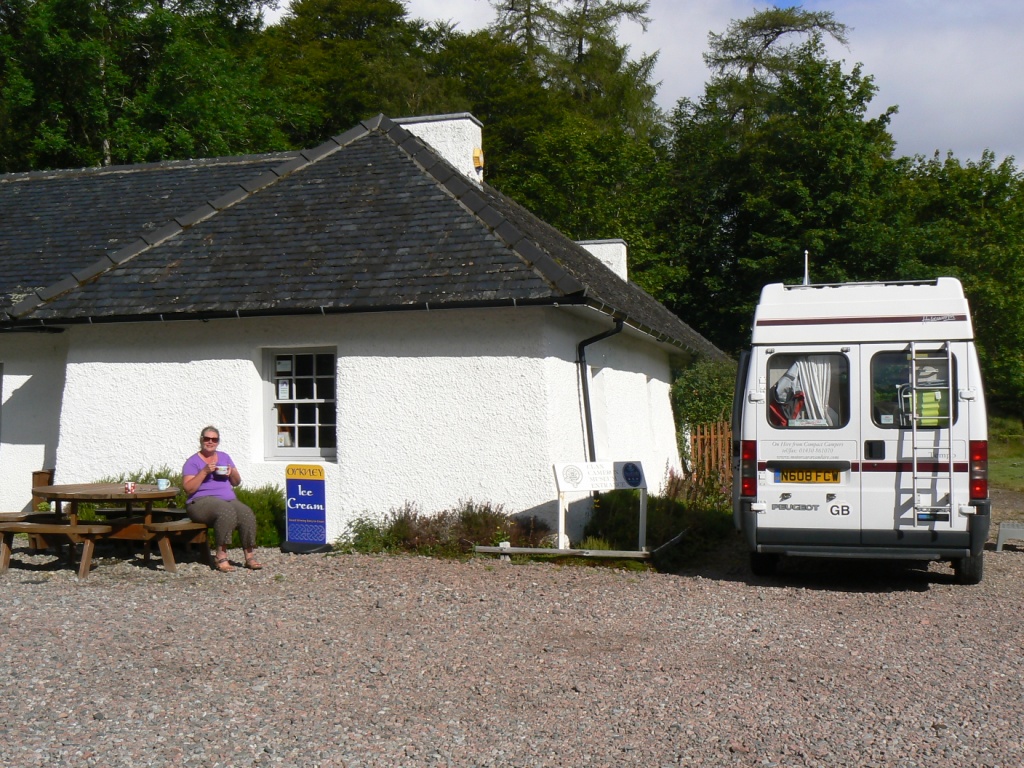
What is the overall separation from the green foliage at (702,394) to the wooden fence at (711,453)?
0.76 m

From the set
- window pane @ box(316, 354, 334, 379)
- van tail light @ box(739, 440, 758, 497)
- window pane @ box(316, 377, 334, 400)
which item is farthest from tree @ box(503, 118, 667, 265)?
van tail light @ box(739, 440, 758, 497)

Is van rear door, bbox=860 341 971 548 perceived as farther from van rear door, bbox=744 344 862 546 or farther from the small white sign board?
the small white sign board

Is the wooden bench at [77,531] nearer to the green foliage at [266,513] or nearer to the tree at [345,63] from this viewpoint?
the green foliage at [266,513]

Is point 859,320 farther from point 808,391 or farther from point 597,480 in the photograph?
point 597,480

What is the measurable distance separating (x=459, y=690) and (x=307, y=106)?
29.4 metres

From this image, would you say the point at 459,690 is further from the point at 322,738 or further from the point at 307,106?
the point at 307,106

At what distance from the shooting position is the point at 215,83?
28.2 metres

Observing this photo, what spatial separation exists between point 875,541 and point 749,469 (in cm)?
124

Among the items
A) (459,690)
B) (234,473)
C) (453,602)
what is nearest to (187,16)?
(234,473)

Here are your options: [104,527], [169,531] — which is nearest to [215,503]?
[169,531]

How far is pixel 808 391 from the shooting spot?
31.8 feet

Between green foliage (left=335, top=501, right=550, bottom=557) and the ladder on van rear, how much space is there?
3.93 m

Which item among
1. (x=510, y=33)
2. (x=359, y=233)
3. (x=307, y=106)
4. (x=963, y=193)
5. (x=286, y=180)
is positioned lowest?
(x=359, y=233)

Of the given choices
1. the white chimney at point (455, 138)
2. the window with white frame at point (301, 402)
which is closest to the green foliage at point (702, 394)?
the white chimney at point (455, 138)
